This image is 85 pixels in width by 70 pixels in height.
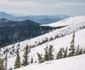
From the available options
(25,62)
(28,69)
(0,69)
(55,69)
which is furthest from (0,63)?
(55,69)

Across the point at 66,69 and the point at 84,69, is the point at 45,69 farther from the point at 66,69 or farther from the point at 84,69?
the point at 84,69

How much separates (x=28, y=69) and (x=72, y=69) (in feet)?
20.9

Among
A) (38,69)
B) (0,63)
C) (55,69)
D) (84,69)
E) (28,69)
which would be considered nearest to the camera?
(84,69)

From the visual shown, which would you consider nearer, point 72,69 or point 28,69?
point 72,69

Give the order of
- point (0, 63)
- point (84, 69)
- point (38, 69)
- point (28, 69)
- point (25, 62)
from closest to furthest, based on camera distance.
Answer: point (84, 69)
point (38, 69)
point (28, 69)
point (0, 63)
point (25, 62)

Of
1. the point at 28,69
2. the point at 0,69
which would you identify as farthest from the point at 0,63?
the point at 28,69

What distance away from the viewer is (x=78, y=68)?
17.5m

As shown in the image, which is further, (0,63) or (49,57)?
(49,57)

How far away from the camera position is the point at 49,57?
81875 mm

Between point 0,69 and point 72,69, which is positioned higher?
point 72,69

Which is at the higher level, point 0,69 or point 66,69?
point 66,69

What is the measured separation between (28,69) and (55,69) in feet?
13.1

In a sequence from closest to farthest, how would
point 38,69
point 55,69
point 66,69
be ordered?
1. point 66,69
2. point 55,69
3. point 38,69

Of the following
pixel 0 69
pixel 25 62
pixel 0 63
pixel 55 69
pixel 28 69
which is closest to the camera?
pixel 55 69
